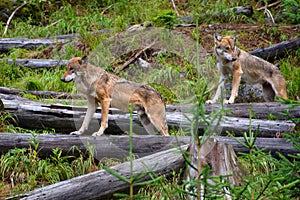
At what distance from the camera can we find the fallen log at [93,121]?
258 inches

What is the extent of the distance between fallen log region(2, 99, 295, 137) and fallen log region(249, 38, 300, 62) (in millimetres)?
3566

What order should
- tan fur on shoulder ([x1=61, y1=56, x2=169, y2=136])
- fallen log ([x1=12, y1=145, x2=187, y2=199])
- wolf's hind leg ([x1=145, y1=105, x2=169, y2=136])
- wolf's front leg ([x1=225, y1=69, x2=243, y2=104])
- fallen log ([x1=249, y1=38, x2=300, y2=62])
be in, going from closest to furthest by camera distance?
fallen log ([x1=12, y1=145, x2=187, y2=199])
tan fur on shoulder ([x1=61, y1=56, x2=169, y2=136])
wolf's hind leg ([x1=145, y1=105, x2=169, y2=136])
wolf's front leg ([x1=225, y1=69, x2=243, y2=104])
fallen log ([x1=249, y1=38, x2=300, y2=62])

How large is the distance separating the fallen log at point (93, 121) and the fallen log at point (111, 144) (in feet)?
2.32

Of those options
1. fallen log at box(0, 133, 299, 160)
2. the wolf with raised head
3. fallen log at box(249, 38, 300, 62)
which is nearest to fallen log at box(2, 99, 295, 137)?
fallen log at box(0, 133, 299, 160)

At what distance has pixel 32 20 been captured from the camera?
13.5 meters

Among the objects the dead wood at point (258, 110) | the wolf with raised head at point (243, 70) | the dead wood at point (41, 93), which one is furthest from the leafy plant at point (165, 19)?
the dead wood at point (258, 110)

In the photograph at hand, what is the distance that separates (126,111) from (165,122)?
1.70ft

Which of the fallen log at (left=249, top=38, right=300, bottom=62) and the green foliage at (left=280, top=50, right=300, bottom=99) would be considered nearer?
the green foliage at (left=280, top=50, right=300, bottom=99)

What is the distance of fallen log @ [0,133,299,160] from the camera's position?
5664mm

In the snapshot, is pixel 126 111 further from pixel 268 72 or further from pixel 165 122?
pixel 268 72

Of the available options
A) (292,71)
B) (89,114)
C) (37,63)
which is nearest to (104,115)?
(89,114)

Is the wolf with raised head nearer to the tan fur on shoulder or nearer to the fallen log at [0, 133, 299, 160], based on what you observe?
the tan fur on shoulder

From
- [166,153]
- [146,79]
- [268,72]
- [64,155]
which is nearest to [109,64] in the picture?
[146,79]

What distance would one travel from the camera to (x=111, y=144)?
226 inches
